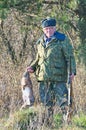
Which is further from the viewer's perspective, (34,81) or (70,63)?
(34,81)

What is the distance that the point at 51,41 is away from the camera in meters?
6.43

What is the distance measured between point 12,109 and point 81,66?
5.79 ft

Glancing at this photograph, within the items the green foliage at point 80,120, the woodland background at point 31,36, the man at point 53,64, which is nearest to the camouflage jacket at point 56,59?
the man at point 53,64

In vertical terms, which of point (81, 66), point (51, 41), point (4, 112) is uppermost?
point (51, 41)

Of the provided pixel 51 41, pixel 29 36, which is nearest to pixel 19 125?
pixel 51 41

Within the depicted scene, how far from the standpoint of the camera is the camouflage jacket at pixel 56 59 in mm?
6402

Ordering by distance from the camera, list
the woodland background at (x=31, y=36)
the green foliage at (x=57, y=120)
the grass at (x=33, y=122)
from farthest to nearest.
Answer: the woodland background at (x=31, y=36) → the green foliage at (x=57, y=120) → the grass at (x=33, y=122)

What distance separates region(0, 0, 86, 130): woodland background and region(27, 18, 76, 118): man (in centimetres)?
46

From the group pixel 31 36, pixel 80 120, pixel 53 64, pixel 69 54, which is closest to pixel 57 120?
pixel 80 120

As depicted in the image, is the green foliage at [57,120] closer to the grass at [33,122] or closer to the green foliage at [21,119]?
the grass at [33,122]

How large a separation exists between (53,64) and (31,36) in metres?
3.05

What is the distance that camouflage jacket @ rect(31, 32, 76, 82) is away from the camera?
6402mm

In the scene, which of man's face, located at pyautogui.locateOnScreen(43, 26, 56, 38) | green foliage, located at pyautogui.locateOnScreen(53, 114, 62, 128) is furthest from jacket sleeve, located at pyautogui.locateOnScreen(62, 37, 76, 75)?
green foliage, located at pyautogui.locateOnScreen(53, 114, 62, 128)

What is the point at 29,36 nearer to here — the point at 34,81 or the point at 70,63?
the point at 34,81
